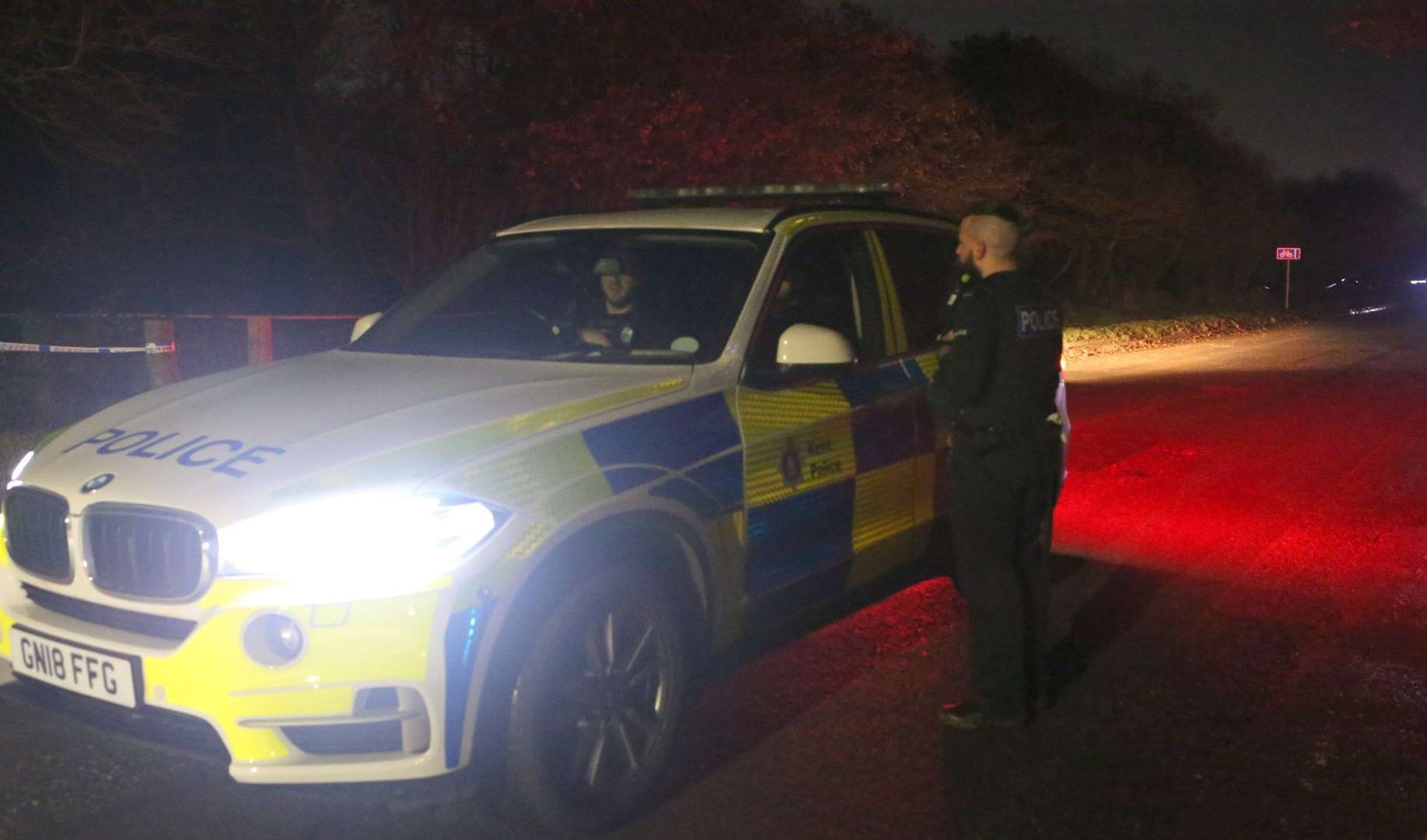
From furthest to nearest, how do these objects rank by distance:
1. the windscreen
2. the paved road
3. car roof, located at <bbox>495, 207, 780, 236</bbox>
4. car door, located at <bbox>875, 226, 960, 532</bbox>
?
car door, located at <bbox>875, 226, 960, 532</bbox> < car roof, located at <bbox>495, 207, 780, 236</bbox> < the windscreen < the paved road

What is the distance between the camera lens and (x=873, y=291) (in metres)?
5.36

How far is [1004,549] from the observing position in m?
4.65

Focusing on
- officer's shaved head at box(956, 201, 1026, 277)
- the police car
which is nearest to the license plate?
the police car

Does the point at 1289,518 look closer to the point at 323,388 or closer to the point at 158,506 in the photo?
the point at 323,388

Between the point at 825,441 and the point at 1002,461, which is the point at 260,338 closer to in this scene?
the point at 825,441

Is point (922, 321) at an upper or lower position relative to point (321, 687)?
upper

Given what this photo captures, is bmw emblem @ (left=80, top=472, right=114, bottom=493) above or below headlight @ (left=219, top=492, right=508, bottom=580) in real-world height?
above

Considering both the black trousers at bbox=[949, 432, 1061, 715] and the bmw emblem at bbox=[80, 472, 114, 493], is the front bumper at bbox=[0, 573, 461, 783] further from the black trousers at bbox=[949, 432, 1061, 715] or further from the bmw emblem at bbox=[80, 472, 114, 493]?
the black trousers at bbox=[949, 432, 1061, 715]

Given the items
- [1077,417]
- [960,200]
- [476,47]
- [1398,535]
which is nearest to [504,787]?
[1398,535]

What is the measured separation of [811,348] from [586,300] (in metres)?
1.15

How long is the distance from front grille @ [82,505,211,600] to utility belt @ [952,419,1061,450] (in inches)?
93.8

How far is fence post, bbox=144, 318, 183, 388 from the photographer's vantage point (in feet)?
34.6

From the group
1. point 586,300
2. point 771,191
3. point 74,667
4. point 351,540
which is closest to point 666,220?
point 586,300

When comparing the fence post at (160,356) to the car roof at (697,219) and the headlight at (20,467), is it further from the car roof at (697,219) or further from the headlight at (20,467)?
the headlight at (20,467)
